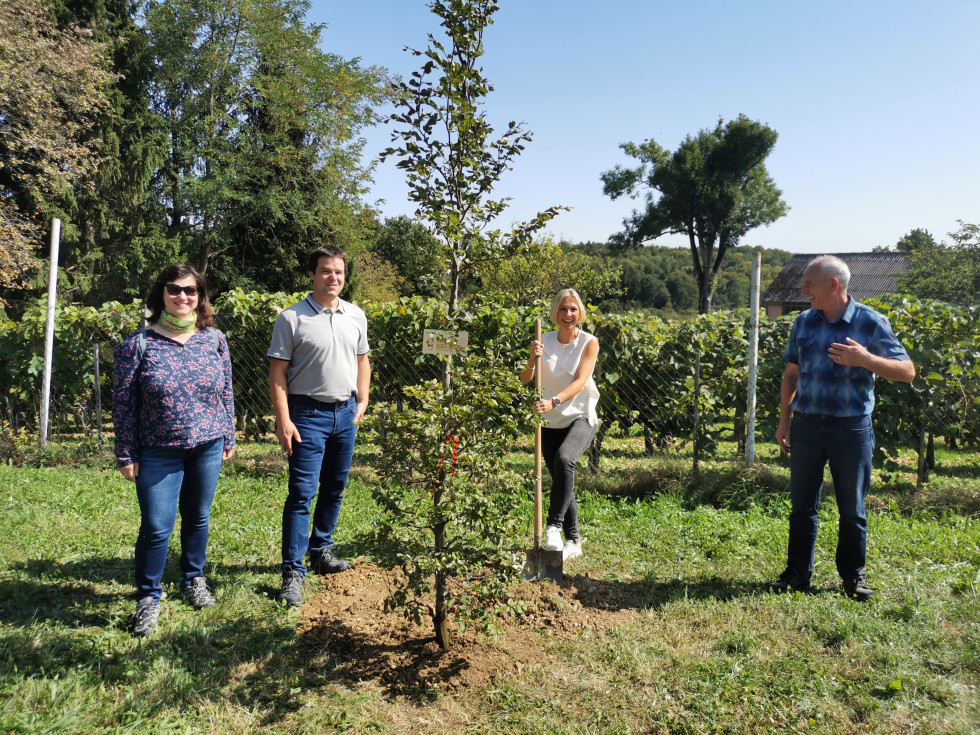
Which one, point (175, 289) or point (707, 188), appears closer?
point (175, 289)

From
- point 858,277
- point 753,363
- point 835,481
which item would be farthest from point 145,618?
point 858,277

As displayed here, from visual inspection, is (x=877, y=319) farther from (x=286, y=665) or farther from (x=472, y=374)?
(x=286, y=665)

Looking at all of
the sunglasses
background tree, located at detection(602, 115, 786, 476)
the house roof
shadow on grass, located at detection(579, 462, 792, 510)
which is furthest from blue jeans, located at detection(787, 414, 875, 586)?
the house roof

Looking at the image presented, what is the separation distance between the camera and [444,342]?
3.44 m

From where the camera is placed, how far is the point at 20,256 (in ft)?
41.5

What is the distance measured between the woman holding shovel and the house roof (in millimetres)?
35722

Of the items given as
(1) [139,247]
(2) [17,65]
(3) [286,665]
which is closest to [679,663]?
(3) [286,665]

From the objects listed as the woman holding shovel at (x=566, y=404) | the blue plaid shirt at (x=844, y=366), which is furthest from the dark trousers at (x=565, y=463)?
the blue plaid shirt at (x=844, y=366)

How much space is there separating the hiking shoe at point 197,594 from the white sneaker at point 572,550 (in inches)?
78.9

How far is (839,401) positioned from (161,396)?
11.0ft

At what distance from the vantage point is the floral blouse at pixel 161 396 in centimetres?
292

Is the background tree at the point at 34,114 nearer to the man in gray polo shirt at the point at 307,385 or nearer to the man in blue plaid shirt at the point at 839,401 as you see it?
the man in gray polo shirt at the point at 307,385

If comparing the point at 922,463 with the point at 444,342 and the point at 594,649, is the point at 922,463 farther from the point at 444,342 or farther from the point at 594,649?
the point at 444,342

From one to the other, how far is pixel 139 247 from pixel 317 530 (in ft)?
58.9
